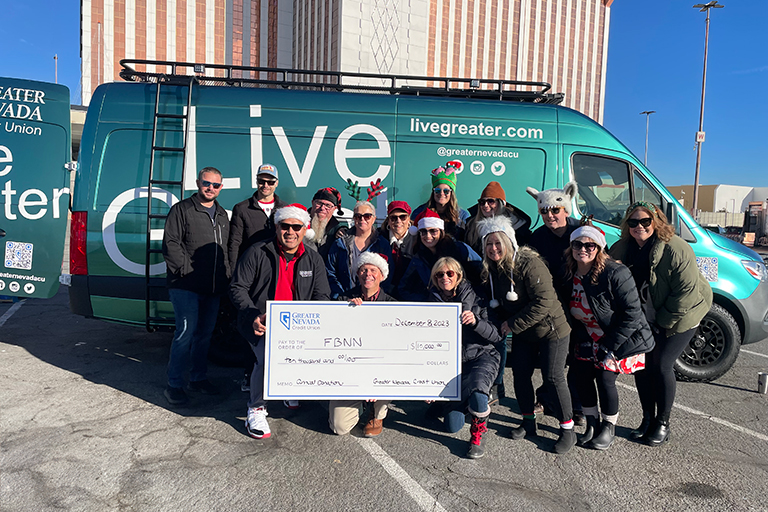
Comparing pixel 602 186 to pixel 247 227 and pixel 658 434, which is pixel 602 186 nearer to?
pixel 658 434

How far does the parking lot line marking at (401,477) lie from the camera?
8.67ft

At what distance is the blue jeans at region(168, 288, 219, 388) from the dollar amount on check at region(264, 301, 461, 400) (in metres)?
0.95

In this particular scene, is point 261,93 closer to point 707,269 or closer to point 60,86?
point 60,86

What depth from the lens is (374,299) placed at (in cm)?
350

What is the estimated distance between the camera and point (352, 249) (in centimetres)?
382

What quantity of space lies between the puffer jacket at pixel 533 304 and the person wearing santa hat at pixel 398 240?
2.69 ft

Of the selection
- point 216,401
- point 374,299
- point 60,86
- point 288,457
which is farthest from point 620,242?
point 60,86

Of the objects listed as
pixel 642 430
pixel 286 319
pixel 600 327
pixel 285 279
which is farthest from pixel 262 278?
pixel 642 430

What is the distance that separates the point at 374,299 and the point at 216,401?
161cm

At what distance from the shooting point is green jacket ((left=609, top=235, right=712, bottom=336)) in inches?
128

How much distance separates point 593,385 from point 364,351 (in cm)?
158

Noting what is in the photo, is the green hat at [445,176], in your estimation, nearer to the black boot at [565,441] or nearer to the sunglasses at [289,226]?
the sunglasses at [289,226]

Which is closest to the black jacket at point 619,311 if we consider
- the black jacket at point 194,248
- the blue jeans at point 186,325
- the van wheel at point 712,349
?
the van wheel at point 712,349

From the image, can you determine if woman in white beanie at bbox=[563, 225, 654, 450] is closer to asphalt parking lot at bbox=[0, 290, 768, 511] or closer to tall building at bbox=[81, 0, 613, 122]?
asphalt parking lot at bbox=[0, 290, 768, 511]
